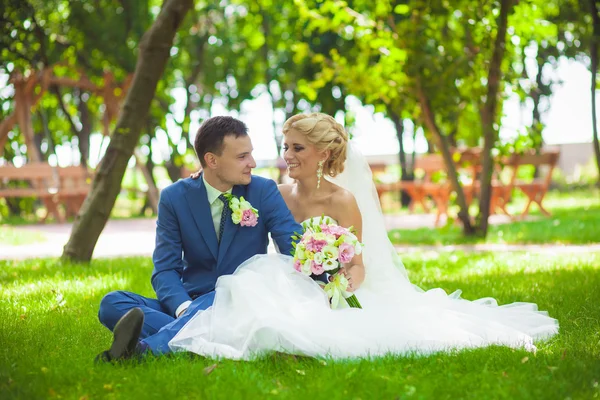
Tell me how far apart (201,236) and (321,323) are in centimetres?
111

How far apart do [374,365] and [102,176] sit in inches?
234

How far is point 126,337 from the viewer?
448 cm

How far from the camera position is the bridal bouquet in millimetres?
4812

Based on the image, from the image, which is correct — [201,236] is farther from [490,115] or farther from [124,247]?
[490,115]

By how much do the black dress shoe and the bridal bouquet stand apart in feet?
3.54

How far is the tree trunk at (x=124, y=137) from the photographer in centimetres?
940

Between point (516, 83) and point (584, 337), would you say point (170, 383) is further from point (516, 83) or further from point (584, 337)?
point (516, 83)

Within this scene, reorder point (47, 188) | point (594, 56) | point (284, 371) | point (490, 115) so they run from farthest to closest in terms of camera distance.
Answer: point (47, 188)
point (594, 56)
point (490, 115)
point (284, 371)

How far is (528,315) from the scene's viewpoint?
5.80 m

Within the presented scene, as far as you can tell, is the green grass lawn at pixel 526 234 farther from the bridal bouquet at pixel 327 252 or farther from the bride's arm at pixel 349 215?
the bridal bouquet at pixel 327 252

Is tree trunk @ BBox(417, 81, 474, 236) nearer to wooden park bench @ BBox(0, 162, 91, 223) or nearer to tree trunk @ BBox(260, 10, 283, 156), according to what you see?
wooden park bench @ BBox(0, 162, 91, 223)

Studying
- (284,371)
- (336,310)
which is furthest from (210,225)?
(284,371)

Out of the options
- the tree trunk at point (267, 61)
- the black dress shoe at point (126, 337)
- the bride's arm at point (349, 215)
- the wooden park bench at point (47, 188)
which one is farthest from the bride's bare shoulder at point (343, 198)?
the tree trunk at point (267, 61)

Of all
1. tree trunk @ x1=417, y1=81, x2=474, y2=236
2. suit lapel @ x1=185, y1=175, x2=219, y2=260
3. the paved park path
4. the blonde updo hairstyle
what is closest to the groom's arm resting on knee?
suit lapel @ x1=185, y1=175, x2=219, y2=260
